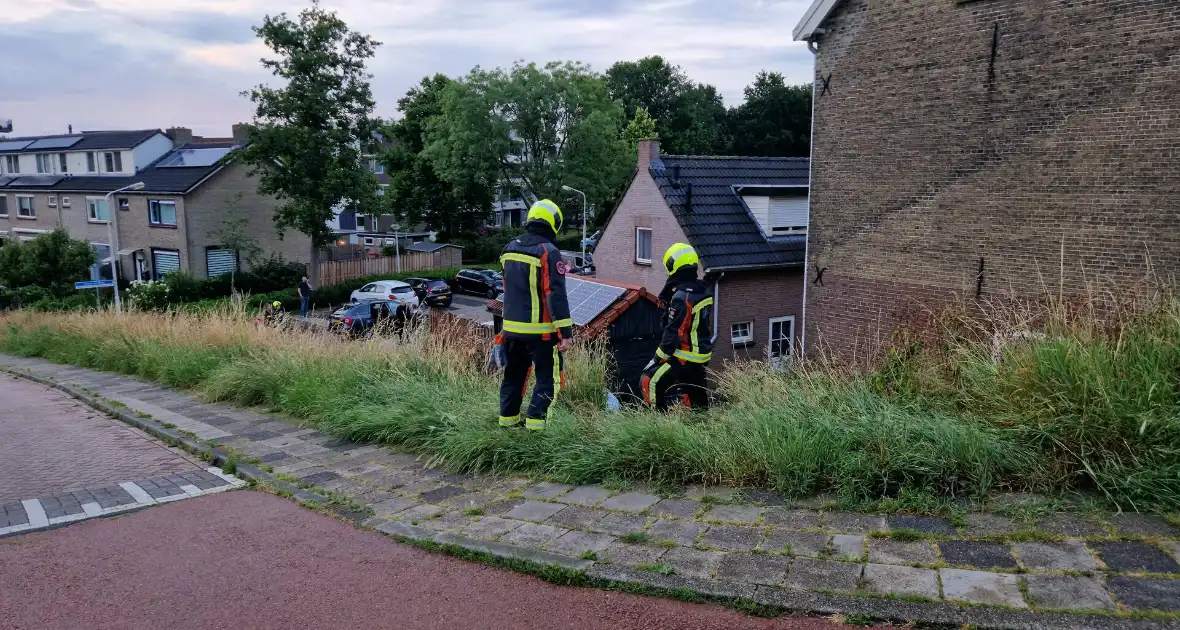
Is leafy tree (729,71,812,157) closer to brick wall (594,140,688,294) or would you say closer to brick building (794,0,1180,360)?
brick wall (594,140,688,294)

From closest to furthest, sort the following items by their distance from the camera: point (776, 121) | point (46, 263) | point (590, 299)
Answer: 1. point (590, 299)
2. point (46, 263)
3. point (776, 121)

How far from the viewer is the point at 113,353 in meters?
12.5

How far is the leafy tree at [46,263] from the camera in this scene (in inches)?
1105

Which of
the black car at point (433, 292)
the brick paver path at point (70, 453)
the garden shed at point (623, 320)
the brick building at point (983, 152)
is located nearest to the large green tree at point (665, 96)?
the black car at point (433, 292)

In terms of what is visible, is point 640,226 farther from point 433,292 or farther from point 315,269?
point 315,269

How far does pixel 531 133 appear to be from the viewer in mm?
40375

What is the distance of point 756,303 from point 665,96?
48.9 metres

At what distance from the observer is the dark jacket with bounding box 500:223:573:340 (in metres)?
5.79

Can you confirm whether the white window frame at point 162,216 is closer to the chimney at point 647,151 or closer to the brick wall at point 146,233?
the brick wall at point 146,233

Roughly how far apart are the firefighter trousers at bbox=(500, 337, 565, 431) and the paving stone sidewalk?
0.61m

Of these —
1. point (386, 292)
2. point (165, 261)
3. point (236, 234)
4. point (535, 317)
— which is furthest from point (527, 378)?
point (165, 261)

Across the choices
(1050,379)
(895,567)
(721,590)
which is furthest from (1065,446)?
(721,590)

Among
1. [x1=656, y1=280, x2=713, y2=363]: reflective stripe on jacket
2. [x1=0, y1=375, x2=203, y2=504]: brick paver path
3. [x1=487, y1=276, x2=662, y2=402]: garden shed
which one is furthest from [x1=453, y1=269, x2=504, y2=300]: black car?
[x1=656, y1=280, x2=713, y2=363]: reflective stripe on jacket

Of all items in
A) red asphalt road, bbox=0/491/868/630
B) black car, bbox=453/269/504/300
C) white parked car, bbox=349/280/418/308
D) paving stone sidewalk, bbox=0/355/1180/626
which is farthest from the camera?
black car, bbox=453/269/504/300
